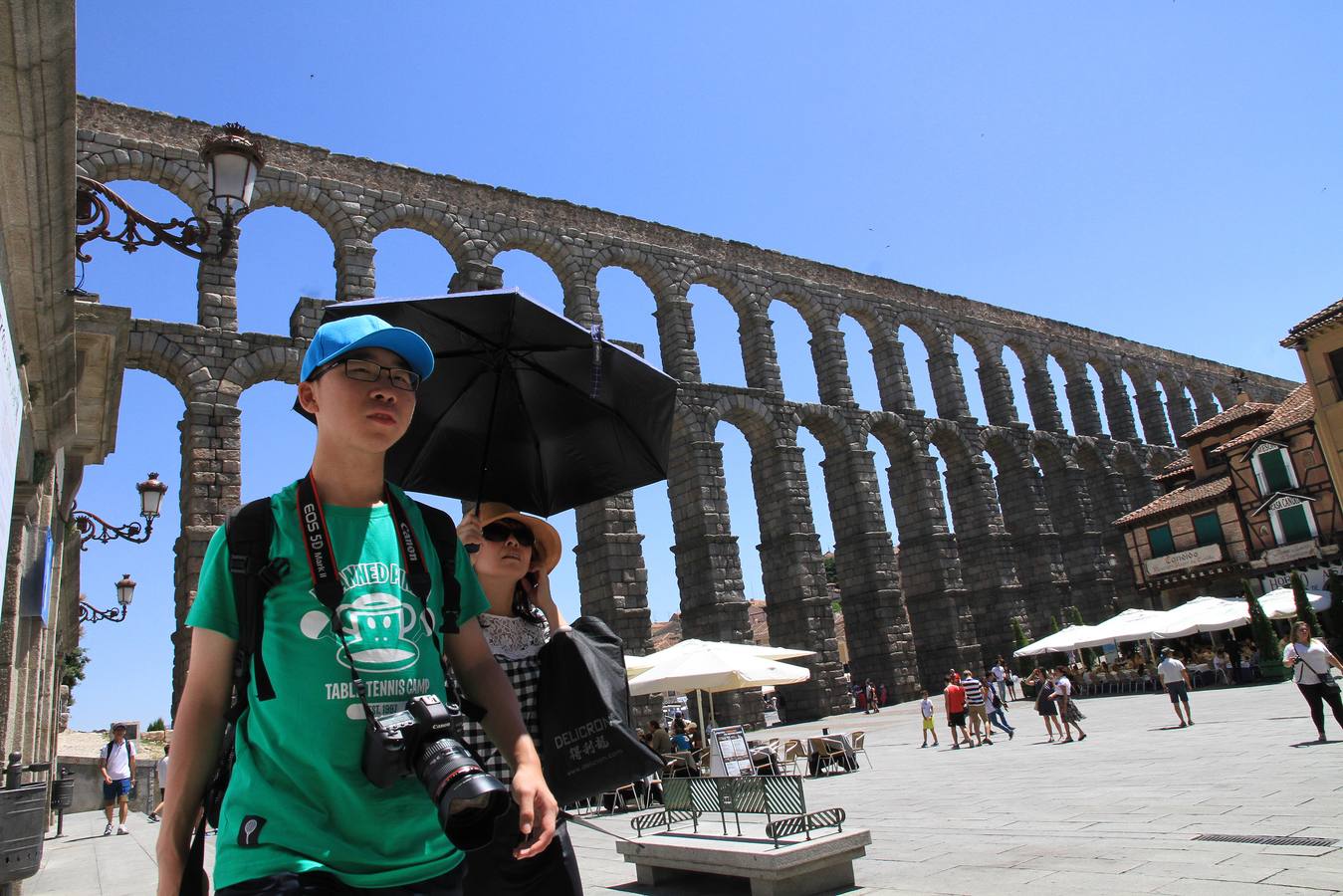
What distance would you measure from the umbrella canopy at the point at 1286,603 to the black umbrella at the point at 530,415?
2388cm

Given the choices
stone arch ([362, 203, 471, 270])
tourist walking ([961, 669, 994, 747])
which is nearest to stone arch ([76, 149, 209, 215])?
stone arch ([362, 203, 471, 270])

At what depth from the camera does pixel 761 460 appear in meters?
27.4

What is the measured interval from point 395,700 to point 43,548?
10232mm

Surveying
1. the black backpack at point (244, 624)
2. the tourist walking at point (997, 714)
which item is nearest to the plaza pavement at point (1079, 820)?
the tourist walking at point (997, 714)

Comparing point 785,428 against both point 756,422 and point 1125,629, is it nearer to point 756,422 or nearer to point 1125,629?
point 756,422

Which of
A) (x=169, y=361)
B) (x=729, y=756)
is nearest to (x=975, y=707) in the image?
(x=729, y=756)

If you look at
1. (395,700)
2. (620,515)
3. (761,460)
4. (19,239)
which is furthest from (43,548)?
(761,460)

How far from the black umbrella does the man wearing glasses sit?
128 centimetres

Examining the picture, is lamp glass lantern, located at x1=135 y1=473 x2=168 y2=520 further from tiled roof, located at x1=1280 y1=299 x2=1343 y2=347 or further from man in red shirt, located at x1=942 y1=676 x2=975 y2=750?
tiled roof, located at x1=1280 y1=299 x2=1343 y2=347

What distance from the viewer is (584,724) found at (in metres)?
2.75

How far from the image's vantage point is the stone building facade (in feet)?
61.6

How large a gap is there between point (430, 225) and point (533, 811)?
22.8 metres

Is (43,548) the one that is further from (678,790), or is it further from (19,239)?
(678,790)

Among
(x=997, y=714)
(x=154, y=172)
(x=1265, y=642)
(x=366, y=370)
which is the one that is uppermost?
(x=154, y=172)
